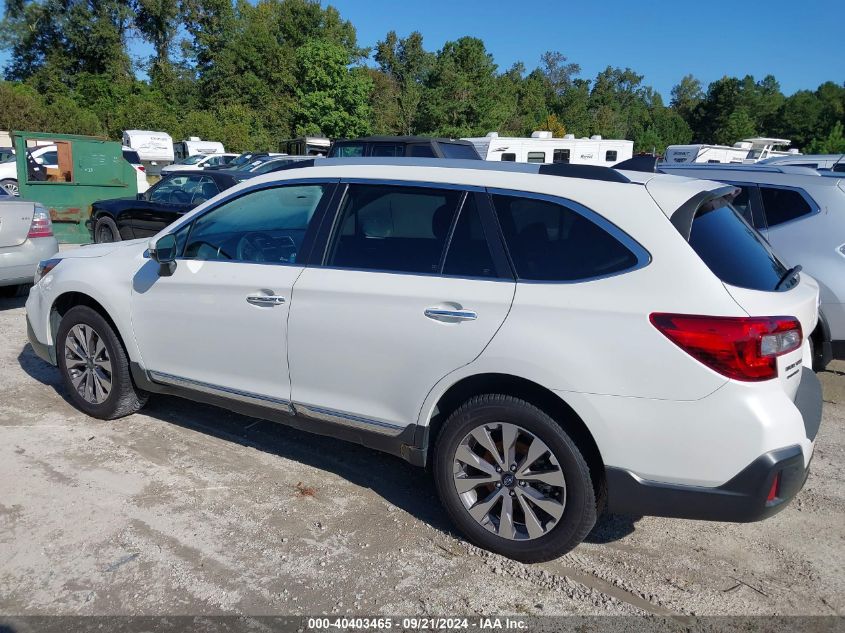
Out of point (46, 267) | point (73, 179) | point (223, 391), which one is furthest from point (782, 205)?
point (73, 179)

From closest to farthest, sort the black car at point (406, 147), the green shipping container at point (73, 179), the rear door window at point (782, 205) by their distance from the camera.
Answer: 1. the rear door window at point (782, 205)
2. the green shipping container at point (73, 179)
3. the black car at point (406, 147)

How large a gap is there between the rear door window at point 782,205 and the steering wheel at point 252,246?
4.04 metres

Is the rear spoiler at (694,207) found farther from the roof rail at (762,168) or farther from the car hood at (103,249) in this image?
the car hood at (103,249)

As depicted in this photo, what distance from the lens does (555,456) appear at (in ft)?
9.89

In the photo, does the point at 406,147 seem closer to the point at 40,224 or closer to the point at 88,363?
the point at 40,224

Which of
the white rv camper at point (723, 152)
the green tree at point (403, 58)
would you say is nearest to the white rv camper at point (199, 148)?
the white rv camper at point (723, 152)

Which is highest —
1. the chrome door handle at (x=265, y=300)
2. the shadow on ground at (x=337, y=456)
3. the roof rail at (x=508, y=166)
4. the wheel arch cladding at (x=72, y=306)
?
the roof rail at (x=508, y=166)

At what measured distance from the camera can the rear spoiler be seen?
2893mm

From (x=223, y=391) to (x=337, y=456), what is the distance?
0.83 meters

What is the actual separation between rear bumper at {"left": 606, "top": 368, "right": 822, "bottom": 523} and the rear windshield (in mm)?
528

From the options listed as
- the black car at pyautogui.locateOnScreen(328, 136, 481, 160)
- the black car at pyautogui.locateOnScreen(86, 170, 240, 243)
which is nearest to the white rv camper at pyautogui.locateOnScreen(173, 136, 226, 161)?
the black car at pyautogui.locateOnScreen(328, 136, 481, 160)

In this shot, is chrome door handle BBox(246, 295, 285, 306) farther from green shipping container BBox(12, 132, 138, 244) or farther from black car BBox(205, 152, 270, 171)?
black car BBox(205, 152, 270, 171)

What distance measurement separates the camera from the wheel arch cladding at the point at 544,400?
3.01m

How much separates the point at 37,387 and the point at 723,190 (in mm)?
5141
